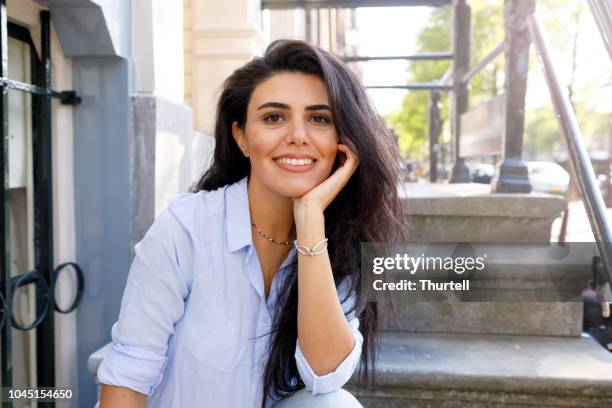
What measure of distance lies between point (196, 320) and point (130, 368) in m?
0.20

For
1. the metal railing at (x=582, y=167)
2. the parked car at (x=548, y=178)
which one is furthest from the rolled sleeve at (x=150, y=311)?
the parked car at (x=548, y=178)

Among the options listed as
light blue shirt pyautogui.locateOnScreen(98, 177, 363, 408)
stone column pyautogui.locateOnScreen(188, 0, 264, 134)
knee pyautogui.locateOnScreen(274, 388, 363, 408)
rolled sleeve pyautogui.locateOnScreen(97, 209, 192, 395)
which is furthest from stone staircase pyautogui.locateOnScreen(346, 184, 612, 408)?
stone column pyautogui.locateOnScreen(188, 0, 264, 134)

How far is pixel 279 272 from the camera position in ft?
5.34

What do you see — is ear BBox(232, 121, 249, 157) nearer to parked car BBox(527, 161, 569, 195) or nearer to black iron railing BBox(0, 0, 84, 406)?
black iron railing BBox(0, 0, 84, 406)

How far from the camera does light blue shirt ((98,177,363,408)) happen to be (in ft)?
4.65

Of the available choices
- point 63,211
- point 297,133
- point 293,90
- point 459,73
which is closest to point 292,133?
→ point 297,133

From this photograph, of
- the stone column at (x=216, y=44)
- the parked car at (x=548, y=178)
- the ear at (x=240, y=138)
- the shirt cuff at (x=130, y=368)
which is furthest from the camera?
the parked car at (x=548, y=178)

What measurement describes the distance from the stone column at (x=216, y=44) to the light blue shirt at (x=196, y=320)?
208cm

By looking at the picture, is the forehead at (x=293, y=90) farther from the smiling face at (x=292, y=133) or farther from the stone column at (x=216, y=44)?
the stone column at (x=216, y=44)

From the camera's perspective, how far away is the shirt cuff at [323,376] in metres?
1.47

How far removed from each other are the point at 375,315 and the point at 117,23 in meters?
1.39

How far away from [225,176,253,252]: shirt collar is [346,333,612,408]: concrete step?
74 centimetres

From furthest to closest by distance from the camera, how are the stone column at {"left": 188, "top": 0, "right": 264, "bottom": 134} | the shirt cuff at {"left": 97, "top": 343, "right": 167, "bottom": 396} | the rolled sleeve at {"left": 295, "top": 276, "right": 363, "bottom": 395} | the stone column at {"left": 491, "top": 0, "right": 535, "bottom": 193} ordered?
the stone column at {"left": 188, "top": 0, "right": 264, "bottom": 134} < the stone column at {"left": 491, "top": 0, "right": 535, "bottom": 193} < the rolled sleeve at {"left": 295, "top": 276, "right": 363, "bottom": 395} < the shirt cuff at {"left": 97, "top": 343, "right": 167, "bottom": 396}
